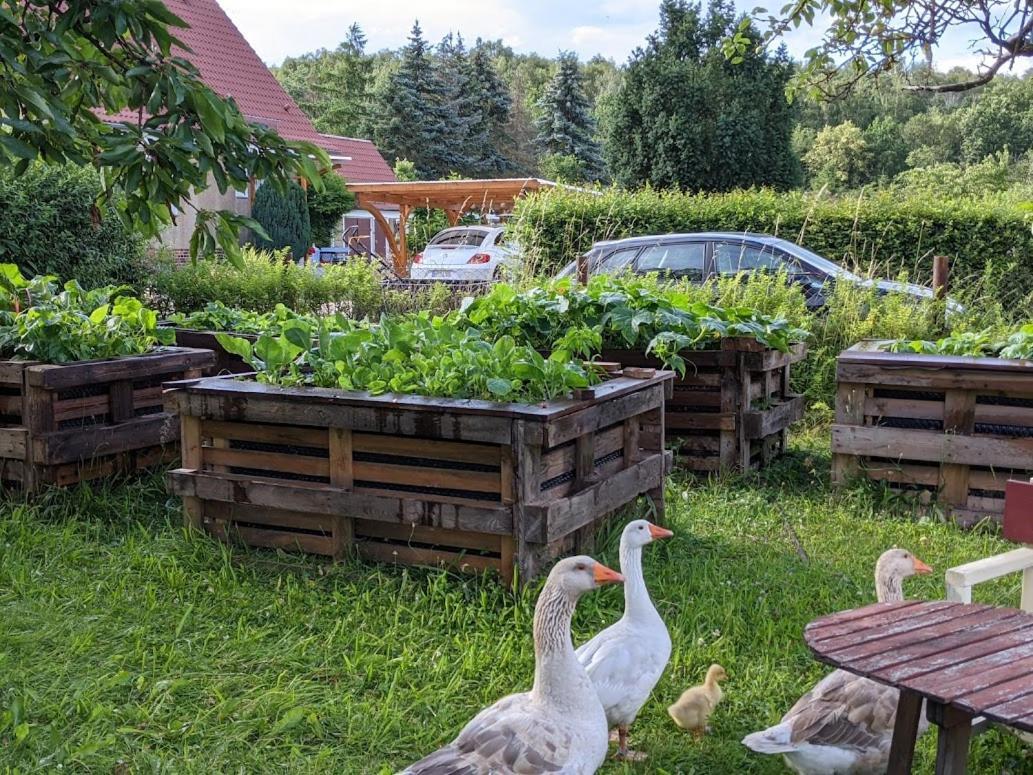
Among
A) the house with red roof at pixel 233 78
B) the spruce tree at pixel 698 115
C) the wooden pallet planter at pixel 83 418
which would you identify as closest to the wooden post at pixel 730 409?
the wooden pallet planter at pixel 83 418

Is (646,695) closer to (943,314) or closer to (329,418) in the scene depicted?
(329,418)

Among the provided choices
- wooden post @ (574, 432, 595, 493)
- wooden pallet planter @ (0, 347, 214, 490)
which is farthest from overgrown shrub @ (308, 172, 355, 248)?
wooden post @ (574, 432, 595, 493)

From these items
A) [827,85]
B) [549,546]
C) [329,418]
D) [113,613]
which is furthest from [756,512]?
[827,85]

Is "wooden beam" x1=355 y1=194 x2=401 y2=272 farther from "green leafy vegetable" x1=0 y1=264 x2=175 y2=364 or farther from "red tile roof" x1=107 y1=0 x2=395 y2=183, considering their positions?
"green leafy vegetable" x1=0 y1=264 x2=175 y2=364

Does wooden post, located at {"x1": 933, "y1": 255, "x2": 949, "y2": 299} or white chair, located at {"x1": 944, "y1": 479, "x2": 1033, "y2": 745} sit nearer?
white chair, located at {"x1": 944, "y1": 479, "x2": 1033, "y2": 745}

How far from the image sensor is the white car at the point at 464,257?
19.3 meters

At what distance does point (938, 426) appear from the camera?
5680 millimetres

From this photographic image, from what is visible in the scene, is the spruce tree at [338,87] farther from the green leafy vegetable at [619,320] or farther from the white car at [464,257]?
the green leafy vegetable at [619,320]

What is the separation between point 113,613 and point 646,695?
2323mm

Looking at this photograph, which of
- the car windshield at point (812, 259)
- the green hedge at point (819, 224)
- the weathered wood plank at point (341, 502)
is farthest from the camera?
the green hedge at point (819, 224)

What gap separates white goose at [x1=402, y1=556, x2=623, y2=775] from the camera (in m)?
2.50

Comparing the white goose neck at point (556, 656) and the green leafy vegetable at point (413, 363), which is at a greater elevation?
the green leafy vegetable at point (413, 363)

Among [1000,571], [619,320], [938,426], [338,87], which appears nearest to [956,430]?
[938,426]

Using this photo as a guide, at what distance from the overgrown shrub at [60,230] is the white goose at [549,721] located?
7.66 metres
